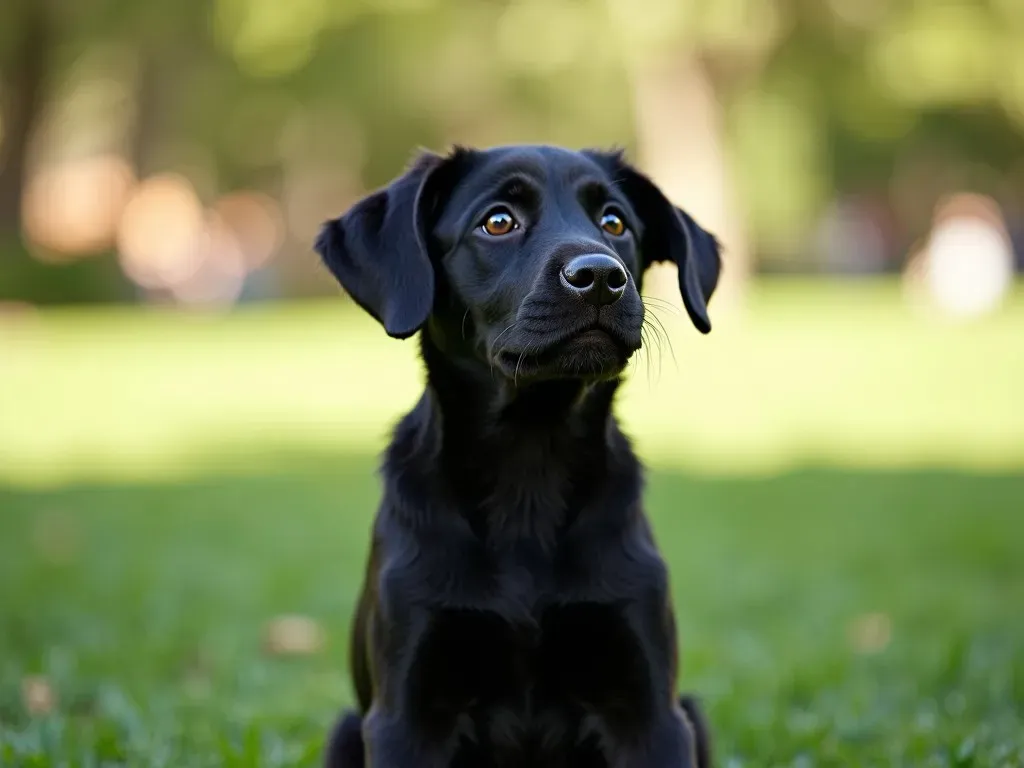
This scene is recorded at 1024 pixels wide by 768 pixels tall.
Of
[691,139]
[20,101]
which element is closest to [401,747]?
[691,139]

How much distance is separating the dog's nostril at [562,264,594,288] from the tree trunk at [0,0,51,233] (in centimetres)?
2806

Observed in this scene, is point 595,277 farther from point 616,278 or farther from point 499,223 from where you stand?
point 499,223

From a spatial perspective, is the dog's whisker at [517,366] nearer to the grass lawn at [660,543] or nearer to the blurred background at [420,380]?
the blurred background at [420,380]

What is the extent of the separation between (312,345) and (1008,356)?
31.7 ft

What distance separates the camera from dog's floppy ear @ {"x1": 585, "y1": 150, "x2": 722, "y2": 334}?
351 cm

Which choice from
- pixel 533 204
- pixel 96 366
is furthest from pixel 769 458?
pixel 96 366

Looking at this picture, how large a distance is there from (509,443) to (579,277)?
1.83 feet

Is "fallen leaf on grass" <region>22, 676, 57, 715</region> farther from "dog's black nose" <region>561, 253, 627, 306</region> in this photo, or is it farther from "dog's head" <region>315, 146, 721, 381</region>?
"dog's black nose" <region>561, 253, 627, 306</region>

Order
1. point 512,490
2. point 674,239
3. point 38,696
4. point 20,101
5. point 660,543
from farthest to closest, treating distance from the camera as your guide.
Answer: point 20,101
point 660,543
point 38,696
point 674,239
point 512,490

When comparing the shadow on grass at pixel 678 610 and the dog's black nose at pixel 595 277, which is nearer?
the dog's black nose at pixel 595 277

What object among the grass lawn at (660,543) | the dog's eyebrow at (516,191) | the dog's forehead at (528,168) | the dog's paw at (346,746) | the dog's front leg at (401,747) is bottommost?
the grass lawn at (660,543)

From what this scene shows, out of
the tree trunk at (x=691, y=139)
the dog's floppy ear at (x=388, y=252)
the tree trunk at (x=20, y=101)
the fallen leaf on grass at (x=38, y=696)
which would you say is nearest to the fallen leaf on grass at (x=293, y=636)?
the fallen leaf on grass at (x=38, y=696)

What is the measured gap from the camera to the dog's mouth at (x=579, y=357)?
3070mm

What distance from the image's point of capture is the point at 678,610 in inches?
233
